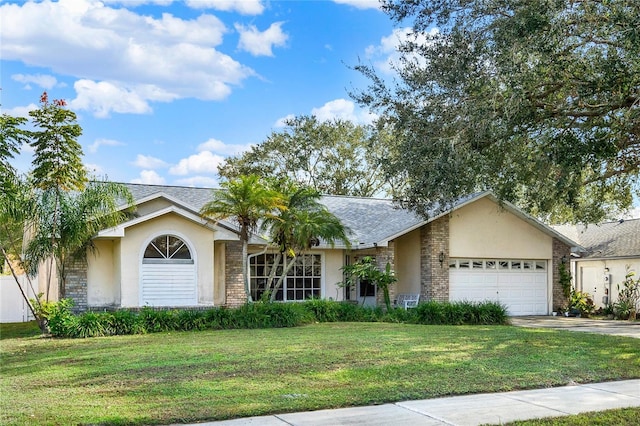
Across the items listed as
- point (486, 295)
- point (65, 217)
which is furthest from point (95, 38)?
point (486, 295)

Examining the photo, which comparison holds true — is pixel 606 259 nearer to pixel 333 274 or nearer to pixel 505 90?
pixel 333 274

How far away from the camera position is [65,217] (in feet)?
55.5

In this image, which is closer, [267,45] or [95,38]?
[95,38]

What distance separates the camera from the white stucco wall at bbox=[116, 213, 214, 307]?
62.0 feet

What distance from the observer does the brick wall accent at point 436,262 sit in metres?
23.2

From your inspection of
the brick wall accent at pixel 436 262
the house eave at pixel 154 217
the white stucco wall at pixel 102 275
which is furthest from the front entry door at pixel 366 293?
the white stucco wall at pixel 102 275

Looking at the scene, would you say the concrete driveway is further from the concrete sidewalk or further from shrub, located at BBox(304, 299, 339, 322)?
the concrete sidewalk

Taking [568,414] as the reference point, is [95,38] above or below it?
above

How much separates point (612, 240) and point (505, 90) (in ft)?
74.0

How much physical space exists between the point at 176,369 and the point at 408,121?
5.97 m

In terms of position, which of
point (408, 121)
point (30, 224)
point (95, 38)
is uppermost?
point (95, 38)

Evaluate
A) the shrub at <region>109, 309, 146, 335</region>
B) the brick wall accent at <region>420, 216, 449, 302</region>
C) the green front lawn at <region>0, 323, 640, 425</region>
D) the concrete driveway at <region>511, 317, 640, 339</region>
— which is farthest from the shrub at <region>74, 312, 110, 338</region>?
the concrete driveway at <region>511, 317, 640, 339</region>

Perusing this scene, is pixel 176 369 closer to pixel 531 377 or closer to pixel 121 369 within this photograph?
pixel 121 369

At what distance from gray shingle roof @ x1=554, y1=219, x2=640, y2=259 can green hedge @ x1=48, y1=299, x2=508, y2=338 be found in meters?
9.23
